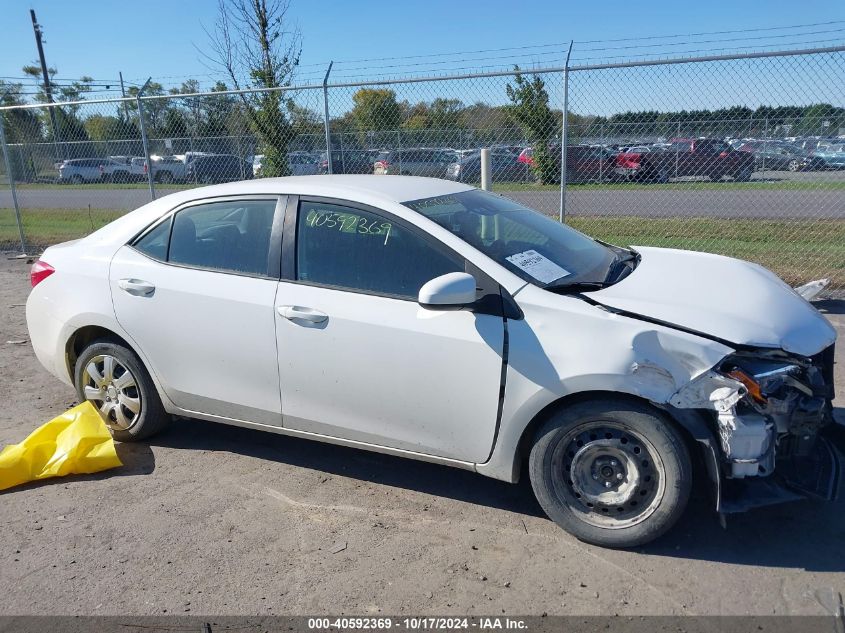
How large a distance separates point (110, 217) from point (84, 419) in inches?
461

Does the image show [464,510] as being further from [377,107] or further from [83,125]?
[83,125]

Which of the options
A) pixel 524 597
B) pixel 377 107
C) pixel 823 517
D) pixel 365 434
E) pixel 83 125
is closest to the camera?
pixel 524 597

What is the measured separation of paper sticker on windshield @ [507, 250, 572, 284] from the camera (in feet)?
11.3

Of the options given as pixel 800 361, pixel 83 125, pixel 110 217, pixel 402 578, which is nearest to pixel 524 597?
pixel 402 578

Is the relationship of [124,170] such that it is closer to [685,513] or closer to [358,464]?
[358,464]

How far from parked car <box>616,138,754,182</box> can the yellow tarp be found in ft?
22.0

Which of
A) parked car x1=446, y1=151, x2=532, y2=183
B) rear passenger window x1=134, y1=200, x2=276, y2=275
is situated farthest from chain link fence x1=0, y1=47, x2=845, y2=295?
rear passenger window x1=134, y1=200, x2=276, y2=275

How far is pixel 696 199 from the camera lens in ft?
34.0

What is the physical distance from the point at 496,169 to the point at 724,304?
5845mm

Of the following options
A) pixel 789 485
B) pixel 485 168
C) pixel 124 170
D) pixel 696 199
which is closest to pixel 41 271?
pixel 485 168

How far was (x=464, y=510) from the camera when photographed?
362 cm

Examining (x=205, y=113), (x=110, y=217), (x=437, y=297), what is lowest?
(x=110, y=217)

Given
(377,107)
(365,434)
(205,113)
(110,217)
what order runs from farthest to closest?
(110,217) < (205,113) < (377,107) < (365,434)

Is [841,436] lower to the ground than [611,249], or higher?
lower
